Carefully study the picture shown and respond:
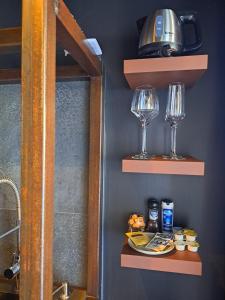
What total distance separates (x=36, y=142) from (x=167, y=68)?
55 cm

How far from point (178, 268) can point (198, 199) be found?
1.09 ft

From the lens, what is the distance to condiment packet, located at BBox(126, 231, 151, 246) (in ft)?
2.97

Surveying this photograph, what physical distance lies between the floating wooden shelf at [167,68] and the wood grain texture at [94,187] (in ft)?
0.77

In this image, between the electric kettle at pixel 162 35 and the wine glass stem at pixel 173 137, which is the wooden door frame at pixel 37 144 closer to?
the electric kettle at pixel 162 35

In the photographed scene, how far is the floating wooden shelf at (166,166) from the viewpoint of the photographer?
81 centimetres

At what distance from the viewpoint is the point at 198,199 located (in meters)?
1.04

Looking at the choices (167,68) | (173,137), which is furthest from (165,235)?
(167,68)

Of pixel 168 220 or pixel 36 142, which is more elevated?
pixel 36 142

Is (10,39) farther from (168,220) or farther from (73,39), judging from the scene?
(168,220)

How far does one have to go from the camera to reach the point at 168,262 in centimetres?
83

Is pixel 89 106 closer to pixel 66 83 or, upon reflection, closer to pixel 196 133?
pixel 66 83

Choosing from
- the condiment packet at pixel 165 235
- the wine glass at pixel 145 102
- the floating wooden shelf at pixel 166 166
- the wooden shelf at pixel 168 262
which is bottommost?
the wooden shelf at pixel 168 262

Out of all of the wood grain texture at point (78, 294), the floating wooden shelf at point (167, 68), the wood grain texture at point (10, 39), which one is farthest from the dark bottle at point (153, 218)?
the wood grain texture at point (10, 39)

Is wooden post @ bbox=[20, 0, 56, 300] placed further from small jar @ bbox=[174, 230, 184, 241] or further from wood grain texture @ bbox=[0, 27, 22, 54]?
small jar @ bbox=[174, 230, 184, 241]
